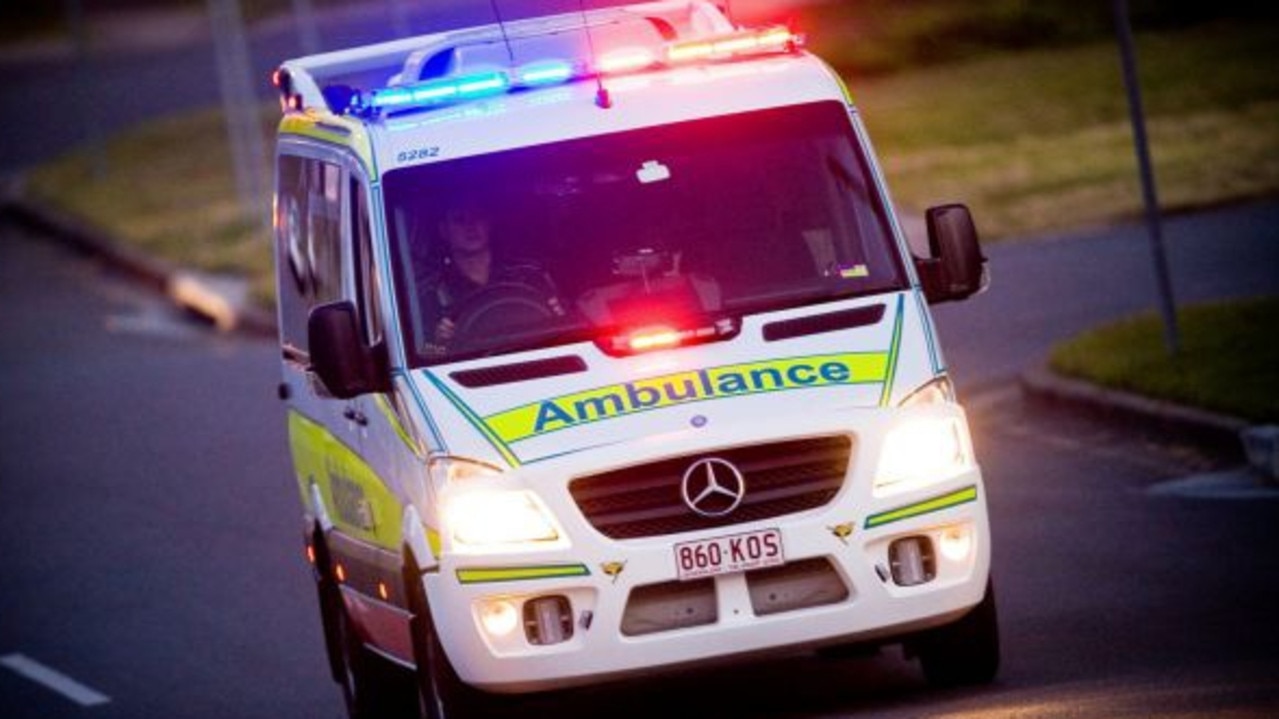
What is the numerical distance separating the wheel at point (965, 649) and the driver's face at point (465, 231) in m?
1.90

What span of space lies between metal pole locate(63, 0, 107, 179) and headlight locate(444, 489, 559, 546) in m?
32.6

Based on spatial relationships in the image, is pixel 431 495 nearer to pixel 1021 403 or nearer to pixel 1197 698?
pixel 1197 698

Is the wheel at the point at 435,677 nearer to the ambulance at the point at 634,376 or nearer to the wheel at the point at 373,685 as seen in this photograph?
the ambulance at the point at 634,376

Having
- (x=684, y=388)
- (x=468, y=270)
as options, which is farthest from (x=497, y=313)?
(x=684, y=388)

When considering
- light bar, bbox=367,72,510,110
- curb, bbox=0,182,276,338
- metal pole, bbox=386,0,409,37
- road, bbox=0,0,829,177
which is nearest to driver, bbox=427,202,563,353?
light bar, bbox=367,72,510,110

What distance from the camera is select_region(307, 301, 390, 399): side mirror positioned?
11016 millimetres

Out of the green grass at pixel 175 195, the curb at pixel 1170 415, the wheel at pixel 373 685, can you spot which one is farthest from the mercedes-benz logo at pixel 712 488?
the green grass at pixel 175 195

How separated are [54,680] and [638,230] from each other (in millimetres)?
5181

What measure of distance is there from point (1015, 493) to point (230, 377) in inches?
412

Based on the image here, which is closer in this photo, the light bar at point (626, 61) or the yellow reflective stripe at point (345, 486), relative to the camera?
the yellow reflective stripe at point (345, 486)

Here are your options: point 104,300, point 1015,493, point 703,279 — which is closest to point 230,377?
point 104,300

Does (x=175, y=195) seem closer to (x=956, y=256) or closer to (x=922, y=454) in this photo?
(x=956, y=256)

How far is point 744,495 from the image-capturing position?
1052 cm

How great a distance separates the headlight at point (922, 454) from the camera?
10.6 metres
